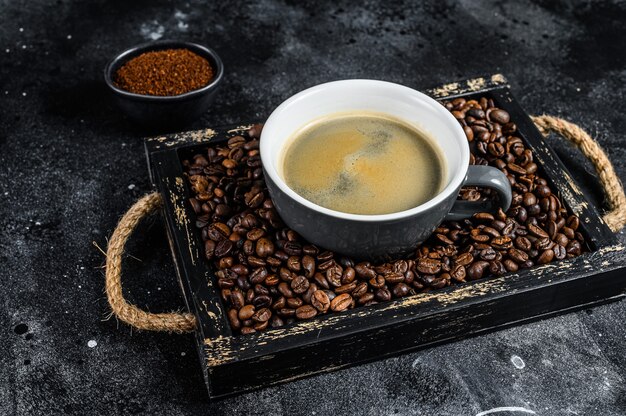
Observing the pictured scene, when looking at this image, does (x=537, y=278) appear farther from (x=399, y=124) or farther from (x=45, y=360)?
(x=45, y=360)

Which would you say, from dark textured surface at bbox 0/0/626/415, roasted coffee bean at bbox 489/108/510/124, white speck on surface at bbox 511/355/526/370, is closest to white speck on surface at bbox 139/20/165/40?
dark textured surface at bbox 0/0/626/415

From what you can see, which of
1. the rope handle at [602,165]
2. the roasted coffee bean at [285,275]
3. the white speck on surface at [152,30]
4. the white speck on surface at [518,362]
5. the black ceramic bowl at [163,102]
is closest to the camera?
the roasted coffee bean at [285,275]

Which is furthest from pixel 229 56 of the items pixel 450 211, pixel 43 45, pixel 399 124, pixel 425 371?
pixel 425 371

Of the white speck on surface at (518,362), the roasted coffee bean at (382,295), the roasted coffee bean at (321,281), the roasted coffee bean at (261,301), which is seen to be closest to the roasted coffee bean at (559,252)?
the white speck on surface at (518,362)

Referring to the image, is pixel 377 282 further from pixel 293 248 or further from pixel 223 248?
pixel 223 248

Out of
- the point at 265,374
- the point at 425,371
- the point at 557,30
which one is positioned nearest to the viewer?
the point at 265,374

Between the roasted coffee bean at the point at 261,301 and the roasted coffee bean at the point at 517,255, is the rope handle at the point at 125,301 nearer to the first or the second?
the roasted coffee bean at the point at 261,301
